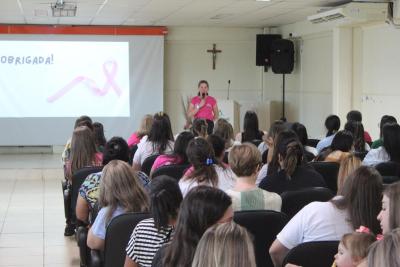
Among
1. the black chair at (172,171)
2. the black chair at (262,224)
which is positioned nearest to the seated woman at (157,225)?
the black chair at (262,224)

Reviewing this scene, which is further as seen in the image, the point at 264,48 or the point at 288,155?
the point at 264,48

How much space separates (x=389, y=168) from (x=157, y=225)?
2854 millimetres

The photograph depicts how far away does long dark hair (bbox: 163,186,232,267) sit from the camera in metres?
2.27

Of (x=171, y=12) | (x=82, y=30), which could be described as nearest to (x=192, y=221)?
(x=171, y=12)

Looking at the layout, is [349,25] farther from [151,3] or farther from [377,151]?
[377,151]

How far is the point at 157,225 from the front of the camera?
278cm

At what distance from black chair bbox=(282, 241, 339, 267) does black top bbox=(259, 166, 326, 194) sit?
167 centimetres

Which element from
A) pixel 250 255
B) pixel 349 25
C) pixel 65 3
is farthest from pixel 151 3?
pixel 250 255

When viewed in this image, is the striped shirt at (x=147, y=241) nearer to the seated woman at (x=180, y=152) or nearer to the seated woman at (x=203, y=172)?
the seated woman at (x=203, y=172)

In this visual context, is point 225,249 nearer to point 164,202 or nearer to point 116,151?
point 164,202

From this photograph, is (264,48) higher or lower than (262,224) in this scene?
higher

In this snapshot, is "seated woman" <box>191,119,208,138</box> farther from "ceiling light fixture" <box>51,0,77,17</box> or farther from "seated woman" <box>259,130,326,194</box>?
"ceiling light fixture" <box>51,0,77,17</box>

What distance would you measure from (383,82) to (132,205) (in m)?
7.32

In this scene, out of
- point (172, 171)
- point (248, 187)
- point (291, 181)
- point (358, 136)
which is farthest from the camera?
point (358, 136)
